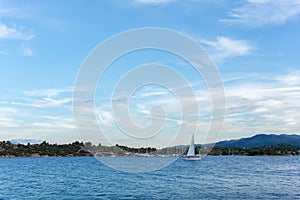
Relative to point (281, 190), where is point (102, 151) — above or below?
above

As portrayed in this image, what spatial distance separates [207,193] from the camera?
4681cm

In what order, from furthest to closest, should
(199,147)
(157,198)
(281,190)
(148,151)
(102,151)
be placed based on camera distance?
1. (148,151)
2. (199,147)
3. (102,151)
4. (281,190)
5. (157,198)

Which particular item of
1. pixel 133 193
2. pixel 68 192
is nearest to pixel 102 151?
pixel 68 192

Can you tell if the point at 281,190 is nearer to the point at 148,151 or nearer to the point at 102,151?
the point at 102,151

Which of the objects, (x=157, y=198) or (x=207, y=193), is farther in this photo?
(x=207, y=193)

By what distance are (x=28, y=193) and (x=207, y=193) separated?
24.9 metres

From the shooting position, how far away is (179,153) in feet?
586

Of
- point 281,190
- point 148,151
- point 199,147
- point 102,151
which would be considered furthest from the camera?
point 148,151

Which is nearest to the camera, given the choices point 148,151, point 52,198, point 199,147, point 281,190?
point 52,198

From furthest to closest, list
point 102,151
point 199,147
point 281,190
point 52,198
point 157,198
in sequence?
point 199,147
point 102,151
point 281,190
point 52,198
point 157,198

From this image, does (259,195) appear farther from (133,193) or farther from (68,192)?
(68,192)

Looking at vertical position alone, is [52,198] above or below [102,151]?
below

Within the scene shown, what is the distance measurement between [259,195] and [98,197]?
64.9 feet

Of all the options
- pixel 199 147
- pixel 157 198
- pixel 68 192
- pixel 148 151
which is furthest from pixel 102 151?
pixel 148 151
